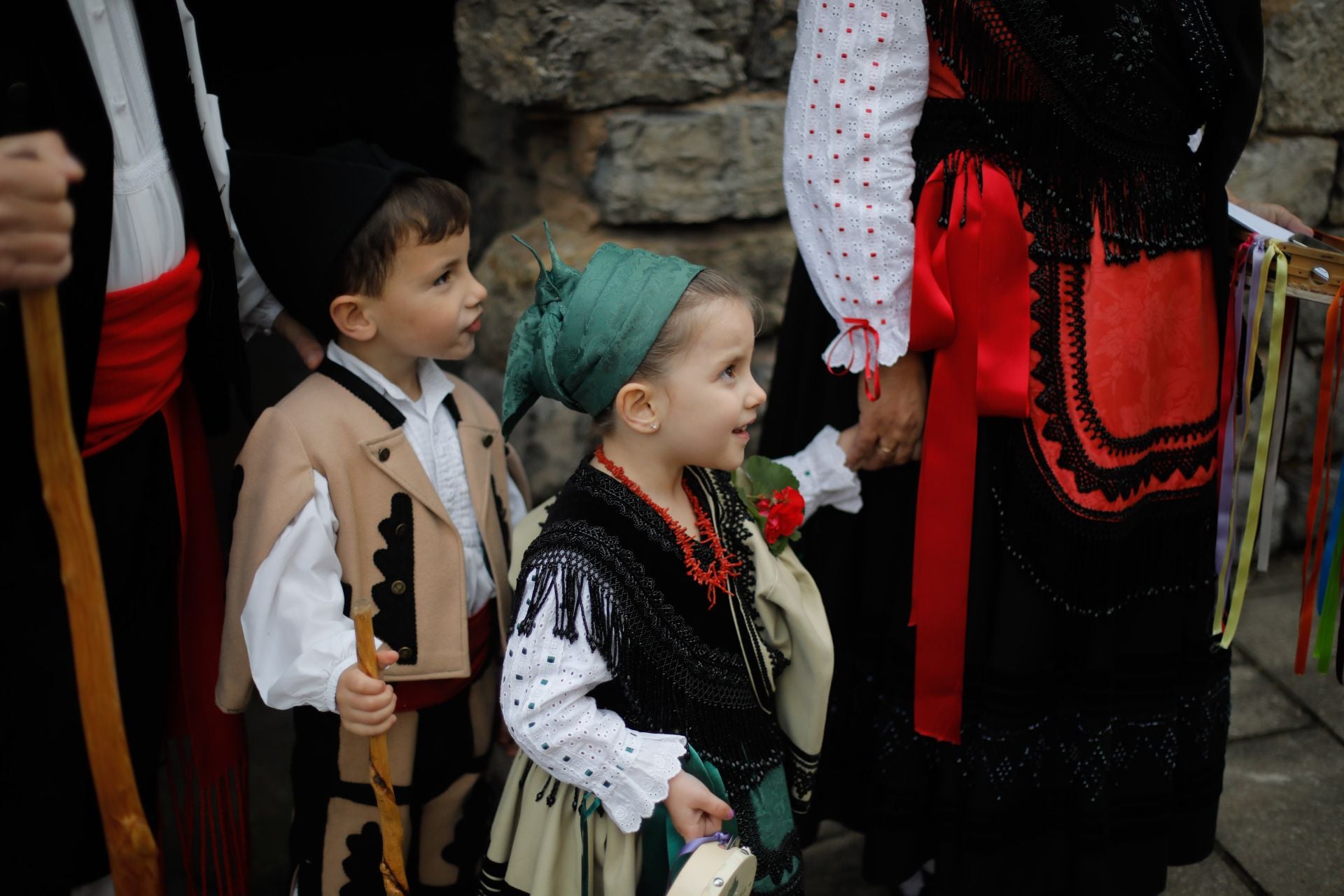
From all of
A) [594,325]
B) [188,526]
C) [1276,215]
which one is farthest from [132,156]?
[1276,215]

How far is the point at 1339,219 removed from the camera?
3270 millimetres

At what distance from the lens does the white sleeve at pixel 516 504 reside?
6.88 ft

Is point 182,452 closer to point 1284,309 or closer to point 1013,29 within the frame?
point 1013,29

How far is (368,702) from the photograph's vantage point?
153cm

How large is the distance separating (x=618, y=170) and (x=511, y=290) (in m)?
0.35

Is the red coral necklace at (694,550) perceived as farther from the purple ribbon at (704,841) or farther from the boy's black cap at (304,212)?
the boy's black cap at (304,212)

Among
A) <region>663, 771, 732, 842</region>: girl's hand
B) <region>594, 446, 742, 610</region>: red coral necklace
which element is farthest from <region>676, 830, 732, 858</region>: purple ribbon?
<region>594, 446, 742, 610</region>: red coral necklace

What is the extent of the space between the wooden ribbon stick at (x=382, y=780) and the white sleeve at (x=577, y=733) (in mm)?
172

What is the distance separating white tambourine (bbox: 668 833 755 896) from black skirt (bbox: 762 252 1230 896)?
25.3 inches

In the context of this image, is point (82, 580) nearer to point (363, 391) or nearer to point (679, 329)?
point (363, 391)

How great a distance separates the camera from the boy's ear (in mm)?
1767

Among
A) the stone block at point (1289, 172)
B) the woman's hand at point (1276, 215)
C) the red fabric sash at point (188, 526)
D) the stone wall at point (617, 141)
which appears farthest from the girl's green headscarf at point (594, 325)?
the stone block at point (1289, 172)

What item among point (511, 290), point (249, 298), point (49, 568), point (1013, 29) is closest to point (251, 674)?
point (49, 568)

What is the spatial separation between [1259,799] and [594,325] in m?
2.03
